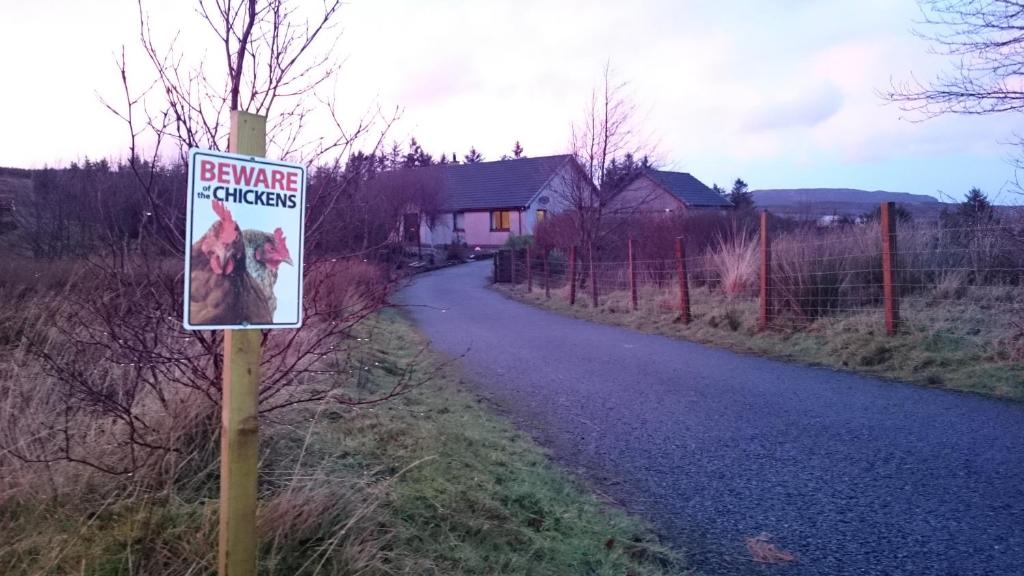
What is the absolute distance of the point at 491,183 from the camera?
53969mm

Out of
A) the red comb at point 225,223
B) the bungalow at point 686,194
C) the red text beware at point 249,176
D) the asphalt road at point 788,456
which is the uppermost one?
the bungalow at point 686,194

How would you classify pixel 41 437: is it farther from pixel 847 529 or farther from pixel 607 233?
pixel 607 233

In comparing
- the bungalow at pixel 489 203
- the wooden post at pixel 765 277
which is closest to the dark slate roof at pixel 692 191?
the bungalow at pixel 489 203

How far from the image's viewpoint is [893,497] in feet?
15.3

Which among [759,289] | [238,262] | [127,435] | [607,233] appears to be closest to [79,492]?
[127,435]

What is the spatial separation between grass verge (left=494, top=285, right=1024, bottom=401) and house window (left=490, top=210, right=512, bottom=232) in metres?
38.0

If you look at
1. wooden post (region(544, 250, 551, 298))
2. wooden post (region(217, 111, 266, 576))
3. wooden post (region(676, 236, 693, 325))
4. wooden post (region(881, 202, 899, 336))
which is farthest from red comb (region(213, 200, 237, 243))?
wooden post (region(544, 250, 551, 298))

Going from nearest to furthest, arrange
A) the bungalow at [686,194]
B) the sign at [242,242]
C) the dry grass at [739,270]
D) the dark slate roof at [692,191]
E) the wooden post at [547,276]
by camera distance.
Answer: the sign at [242,242]
the dry grass at [739,270]
the wooden post at [547,276]
the bungalow at [686,194]
the dark slate roof at [692,191]

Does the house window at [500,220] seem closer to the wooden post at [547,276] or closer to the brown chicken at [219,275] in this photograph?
the wooden post at [547,276]

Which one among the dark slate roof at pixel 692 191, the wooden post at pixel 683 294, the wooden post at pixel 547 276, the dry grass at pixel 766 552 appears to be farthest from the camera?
the dark slate roof at pixel 692 191

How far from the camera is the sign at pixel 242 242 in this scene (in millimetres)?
2375

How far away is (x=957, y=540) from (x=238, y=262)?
12.1 ft

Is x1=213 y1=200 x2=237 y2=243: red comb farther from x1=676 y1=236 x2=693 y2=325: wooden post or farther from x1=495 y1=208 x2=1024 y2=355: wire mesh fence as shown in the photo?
x1=676 y1=236 x2=693 y2=325: wooden post

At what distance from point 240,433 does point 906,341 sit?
875 centimetres
